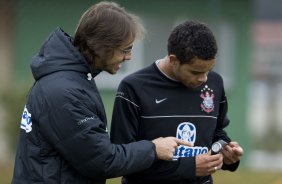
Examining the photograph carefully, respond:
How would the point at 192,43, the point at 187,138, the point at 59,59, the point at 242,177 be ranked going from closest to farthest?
the point at 59,59
the point at 192,43
the point at 187,138
the point at 242,177

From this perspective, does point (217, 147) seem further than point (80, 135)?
Yes

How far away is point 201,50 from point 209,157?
569 millimetres

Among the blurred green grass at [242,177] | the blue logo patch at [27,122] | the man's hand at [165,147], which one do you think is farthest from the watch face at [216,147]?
the blurred green grass at [242,177]

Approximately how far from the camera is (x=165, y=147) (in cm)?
374

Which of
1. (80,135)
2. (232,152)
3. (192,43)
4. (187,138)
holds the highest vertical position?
(192,43)

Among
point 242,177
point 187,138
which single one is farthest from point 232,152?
point 242,177

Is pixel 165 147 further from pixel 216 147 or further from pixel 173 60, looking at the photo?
pixel 173 60

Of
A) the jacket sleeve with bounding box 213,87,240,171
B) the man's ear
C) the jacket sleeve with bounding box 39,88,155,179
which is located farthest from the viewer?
the jacket sleeve with bounding box 213,87,240,171

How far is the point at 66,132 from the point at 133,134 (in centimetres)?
64

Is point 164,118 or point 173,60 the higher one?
point 173,60

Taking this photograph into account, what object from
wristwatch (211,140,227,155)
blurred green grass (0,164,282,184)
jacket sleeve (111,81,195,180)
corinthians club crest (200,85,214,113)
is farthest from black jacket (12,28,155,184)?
blurred green grass (0,164,282,184)

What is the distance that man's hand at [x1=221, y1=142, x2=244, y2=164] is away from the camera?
419cm

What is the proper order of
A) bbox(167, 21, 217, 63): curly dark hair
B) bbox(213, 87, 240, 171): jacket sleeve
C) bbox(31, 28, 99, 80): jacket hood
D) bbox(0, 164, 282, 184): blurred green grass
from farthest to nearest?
bbox(0, 164, 282, 184): blurred green grass < bbox(213, 87, 240, 171): jacket sleeve < bbox(167, 21, 217, 63): curly dark hair < bbox(31, 28, 99, 80): jacket hood

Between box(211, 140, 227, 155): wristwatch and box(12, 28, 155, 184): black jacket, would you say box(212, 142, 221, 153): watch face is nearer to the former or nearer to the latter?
box(211, 140, 227, 155): wristwatch
